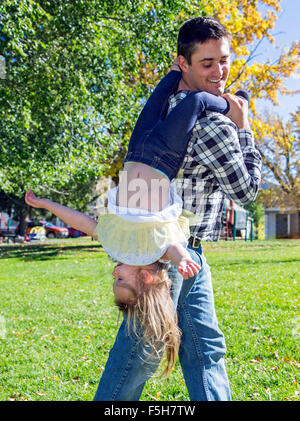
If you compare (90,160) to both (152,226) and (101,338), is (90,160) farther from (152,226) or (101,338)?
(152,226)

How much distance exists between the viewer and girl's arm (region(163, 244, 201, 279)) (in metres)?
1.70

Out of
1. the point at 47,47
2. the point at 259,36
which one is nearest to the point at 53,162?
the point at 47,47

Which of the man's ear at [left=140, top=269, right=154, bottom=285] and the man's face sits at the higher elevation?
the man's face

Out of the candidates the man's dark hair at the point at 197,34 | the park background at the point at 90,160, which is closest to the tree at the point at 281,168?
the park background at the point at 90,160

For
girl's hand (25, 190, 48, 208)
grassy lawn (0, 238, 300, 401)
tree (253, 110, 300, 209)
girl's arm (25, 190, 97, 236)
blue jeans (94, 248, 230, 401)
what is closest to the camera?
blue jeans (94, 248, 230, 401)

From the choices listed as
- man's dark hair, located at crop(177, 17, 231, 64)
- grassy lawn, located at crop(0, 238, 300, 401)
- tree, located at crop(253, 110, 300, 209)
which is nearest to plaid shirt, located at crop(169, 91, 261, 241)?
man's dark hair, located at crop(177, 17, 231, 64)

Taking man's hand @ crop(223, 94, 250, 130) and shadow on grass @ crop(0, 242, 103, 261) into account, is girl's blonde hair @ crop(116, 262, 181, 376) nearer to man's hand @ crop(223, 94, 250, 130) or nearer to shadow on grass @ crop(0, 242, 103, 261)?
man's hand @ crop(223, 94, 250, 130)

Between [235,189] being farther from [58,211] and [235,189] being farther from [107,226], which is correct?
[58,211]

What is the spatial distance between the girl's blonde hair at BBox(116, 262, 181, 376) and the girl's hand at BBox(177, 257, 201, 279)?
0.79 feet

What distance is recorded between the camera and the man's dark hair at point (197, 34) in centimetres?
210

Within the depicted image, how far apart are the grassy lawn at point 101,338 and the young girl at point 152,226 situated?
0.18 meters

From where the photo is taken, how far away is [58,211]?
87.2 inches

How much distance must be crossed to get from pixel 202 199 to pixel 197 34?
31.2 inches

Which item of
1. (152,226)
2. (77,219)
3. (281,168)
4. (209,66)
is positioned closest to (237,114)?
(209,66)
